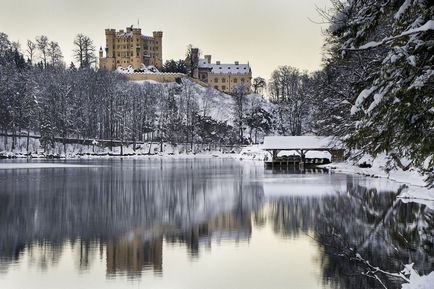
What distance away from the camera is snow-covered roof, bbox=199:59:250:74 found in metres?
146

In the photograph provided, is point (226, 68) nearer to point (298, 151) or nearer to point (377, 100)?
point (298, 151)

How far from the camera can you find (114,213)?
2303cm

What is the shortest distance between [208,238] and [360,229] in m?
4.90

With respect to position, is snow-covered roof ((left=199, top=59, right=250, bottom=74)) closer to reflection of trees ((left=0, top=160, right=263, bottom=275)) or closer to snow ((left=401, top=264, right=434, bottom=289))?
reflection of trees ((left=0, top=160, right=263, bottom=275))

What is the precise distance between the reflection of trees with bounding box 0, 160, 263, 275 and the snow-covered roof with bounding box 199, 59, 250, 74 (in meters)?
109

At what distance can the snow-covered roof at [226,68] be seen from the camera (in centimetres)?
14562

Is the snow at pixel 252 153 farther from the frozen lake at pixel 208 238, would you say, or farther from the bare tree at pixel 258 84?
the frozen lake at pixel 208 238

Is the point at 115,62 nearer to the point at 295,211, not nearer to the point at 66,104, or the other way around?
the point at 66,104

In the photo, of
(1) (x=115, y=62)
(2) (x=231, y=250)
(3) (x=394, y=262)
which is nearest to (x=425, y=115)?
(3) (x=394, y=262)

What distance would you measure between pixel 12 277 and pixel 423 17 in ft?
33.3

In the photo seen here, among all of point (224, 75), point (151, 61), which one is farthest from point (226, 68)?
point (151, 61)

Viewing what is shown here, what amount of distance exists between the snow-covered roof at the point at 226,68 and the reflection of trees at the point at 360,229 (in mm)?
118927

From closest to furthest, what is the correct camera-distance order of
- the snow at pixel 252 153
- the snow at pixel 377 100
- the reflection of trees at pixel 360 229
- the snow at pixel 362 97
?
the snow at pixel 377 100
the snow at pixel 362 97
the reflection of trees at pixel 360 229
the snow at pixel 252 153

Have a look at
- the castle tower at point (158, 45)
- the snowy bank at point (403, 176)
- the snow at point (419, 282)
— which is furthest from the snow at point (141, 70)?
the snow at point (419, 282)
